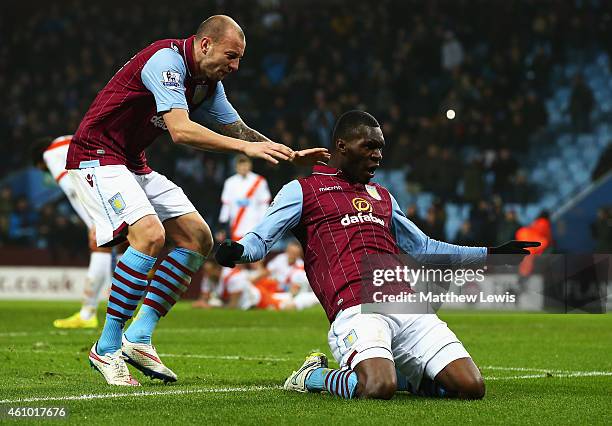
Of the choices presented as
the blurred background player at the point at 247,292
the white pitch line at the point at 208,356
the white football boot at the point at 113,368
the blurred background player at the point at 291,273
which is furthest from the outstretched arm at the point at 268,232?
the blurred background player at the point at 291,273

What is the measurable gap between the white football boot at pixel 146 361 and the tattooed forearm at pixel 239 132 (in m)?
1.52

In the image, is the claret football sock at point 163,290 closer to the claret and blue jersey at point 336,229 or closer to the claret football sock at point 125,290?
the claret football sock at point 125,290

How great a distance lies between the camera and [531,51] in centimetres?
2367

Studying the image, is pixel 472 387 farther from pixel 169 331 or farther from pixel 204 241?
pixel 169 331

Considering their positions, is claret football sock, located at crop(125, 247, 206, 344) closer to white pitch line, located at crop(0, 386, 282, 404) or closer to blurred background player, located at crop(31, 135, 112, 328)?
white pitch line, located at crop(0, 386, 282, 404)

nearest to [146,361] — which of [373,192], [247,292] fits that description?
[373,192]

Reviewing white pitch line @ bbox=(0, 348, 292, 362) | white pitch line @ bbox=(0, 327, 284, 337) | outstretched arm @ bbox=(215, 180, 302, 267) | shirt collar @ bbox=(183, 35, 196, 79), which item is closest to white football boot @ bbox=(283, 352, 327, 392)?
outstretched arm @ bbox=(215, 180, 302, 267)

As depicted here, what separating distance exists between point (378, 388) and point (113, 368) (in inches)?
65.5

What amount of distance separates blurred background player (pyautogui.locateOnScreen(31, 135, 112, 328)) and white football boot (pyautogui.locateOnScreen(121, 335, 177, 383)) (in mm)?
5303

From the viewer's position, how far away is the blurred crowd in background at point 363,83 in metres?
21.2

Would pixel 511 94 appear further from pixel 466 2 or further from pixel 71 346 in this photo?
pixel 71 346

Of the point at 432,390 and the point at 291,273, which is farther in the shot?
the point at 291,273

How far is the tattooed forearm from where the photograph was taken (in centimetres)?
690

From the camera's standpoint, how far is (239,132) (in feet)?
22.7
